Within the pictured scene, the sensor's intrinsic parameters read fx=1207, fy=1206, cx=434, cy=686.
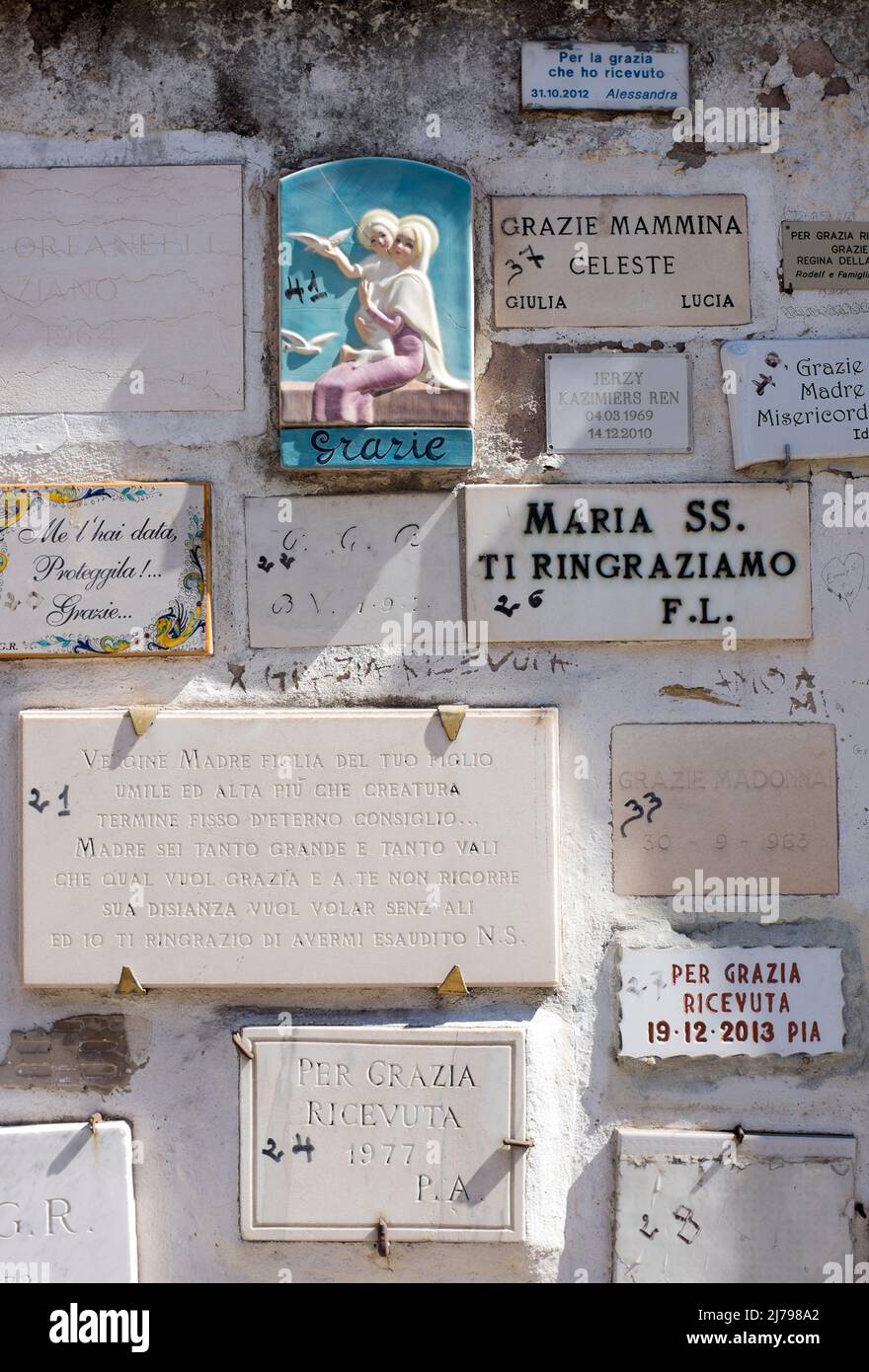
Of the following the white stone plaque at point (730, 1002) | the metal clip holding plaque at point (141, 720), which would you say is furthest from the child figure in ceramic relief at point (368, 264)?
the white stone plaque at point (730, 1002)

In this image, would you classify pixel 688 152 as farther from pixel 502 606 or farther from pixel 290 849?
pixel 290 849

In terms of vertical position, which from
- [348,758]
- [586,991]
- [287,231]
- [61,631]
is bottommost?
[586,991]

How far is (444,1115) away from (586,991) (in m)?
0.52

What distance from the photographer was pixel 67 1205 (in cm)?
336

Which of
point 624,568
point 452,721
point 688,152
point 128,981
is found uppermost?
point 688,152

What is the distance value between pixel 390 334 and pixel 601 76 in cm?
100

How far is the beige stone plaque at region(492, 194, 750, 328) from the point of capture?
3520mm

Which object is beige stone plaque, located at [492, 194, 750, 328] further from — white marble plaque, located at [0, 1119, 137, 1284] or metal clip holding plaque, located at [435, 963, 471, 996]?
white marble plaque, located at [0, 1119, 137, 1284]

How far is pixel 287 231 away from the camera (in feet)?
11.3

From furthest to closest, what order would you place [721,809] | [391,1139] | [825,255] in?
[825,255] < [721,809] < [391,1139]

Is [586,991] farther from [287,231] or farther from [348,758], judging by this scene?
[287,231]

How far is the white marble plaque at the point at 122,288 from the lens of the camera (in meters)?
3.50

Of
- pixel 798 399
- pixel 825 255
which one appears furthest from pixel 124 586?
pixel 825 255
